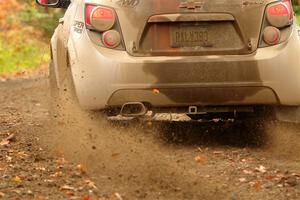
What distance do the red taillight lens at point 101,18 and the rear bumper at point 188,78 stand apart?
0.49 feet

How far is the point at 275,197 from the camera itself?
5629mm

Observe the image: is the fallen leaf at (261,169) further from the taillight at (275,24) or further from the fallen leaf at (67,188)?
the fallen leaf at (67,188)

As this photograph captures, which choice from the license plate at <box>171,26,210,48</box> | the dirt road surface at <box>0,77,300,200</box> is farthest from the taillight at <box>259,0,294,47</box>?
the dirt road surface at <box>0,77,300,200</box>

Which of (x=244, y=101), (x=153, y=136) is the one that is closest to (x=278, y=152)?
(x=244, y=101)

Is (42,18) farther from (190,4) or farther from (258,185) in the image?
(258,185)

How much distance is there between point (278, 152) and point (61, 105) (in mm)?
1944

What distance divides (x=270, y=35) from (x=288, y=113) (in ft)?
2.41

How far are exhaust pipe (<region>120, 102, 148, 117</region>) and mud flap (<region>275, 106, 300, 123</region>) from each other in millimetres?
1145

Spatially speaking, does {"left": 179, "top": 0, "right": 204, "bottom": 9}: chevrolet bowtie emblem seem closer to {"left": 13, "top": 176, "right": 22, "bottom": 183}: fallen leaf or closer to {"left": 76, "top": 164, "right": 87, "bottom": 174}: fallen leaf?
{"left": 76, "top": 164, "right": 87, "bottom": 174}: fallen leaf

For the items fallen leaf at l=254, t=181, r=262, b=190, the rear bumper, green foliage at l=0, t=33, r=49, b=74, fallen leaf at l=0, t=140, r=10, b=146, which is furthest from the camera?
green foliage at l=0, t=33, r=49, b=74

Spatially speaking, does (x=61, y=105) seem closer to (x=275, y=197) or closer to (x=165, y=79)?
(x=165, y=79)

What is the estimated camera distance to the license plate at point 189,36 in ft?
23.4

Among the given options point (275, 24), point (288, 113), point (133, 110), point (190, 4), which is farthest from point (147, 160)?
point (275, 24)

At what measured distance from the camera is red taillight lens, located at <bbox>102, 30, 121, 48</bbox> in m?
7.14
